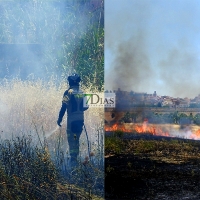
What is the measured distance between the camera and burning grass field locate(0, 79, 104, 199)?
5426 millimetres

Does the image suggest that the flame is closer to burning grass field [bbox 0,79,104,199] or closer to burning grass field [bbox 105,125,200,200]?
burning grass field [bbox 105,125,200,200]

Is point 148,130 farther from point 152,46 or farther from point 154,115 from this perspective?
point 152,46

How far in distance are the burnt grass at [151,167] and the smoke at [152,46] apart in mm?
797

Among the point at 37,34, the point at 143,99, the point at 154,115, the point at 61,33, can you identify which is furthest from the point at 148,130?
the point at 37,34

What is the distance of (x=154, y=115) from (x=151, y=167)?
81 cm

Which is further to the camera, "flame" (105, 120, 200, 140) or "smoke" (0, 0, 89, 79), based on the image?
"flame" (105, 120, 200, 140)

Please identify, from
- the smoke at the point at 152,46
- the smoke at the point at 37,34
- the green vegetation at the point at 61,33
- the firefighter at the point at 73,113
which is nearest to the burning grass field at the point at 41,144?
the firefighter at the point at 73,113

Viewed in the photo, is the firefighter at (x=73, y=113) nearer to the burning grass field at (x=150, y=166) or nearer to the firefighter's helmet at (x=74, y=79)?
the firefighter's helmet at (x=74, y=79)

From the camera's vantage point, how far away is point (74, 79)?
17.8ft

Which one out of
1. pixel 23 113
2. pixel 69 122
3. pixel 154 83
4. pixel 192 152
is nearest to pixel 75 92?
pixel 69 122

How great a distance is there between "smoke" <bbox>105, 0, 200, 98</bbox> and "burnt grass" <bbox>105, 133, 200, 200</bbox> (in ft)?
2.62

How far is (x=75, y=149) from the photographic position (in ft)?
17.8

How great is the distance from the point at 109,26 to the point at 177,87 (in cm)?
138

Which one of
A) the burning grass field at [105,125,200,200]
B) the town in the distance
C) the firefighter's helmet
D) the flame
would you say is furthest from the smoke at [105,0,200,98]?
the burning grass field at [105,125,200,200]
